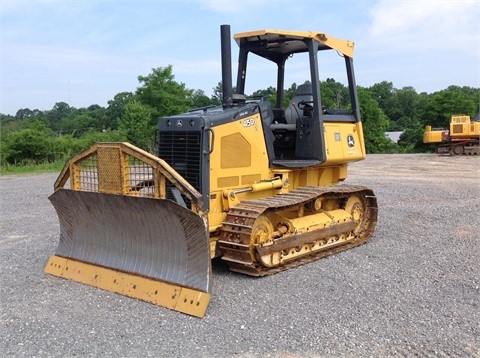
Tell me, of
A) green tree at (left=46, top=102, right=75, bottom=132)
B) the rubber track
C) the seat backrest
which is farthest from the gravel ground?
green tree at (left=46, top=102, right=75, bottom=132)

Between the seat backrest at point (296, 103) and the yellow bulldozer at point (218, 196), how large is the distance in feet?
0.05

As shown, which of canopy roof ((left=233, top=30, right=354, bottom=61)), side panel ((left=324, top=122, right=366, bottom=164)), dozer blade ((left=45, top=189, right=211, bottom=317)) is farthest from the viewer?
side panel ((left=324, top=122, right=366, bottom=164))

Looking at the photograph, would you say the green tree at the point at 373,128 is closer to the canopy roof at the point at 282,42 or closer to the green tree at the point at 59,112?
the canopy roof at the point at 282,42

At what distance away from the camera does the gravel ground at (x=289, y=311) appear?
13.6ft

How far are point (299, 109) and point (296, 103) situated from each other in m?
0.10

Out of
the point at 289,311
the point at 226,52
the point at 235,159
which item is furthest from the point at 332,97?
the point at 289,311

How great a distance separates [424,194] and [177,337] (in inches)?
395

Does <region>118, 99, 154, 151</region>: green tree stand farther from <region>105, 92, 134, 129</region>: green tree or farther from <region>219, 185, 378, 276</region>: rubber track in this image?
<region>219, 185, 378, 276</region>: rubber track

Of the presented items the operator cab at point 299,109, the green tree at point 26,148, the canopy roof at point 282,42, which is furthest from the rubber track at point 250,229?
the green tree at point 26,148

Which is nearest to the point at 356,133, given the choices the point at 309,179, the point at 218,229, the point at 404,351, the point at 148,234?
the point at 309,179

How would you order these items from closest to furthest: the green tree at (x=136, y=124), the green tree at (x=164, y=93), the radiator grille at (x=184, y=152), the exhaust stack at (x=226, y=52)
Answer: the radiator grille at (x=184, y=152) < the exhaust stack at (x=226, y=52) < the green tree at (x=136, y=124) < the green tree at (x=164, y=93)

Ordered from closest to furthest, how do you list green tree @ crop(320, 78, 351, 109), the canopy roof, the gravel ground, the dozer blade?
the gravel ground
the dozer blade
the canopy roof
green tree @ crop(320, 78, 351, 109)

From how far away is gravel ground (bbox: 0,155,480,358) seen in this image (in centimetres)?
414

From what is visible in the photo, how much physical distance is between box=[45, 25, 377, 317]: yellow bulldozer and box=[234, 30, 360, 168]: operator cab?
0.05 feet
